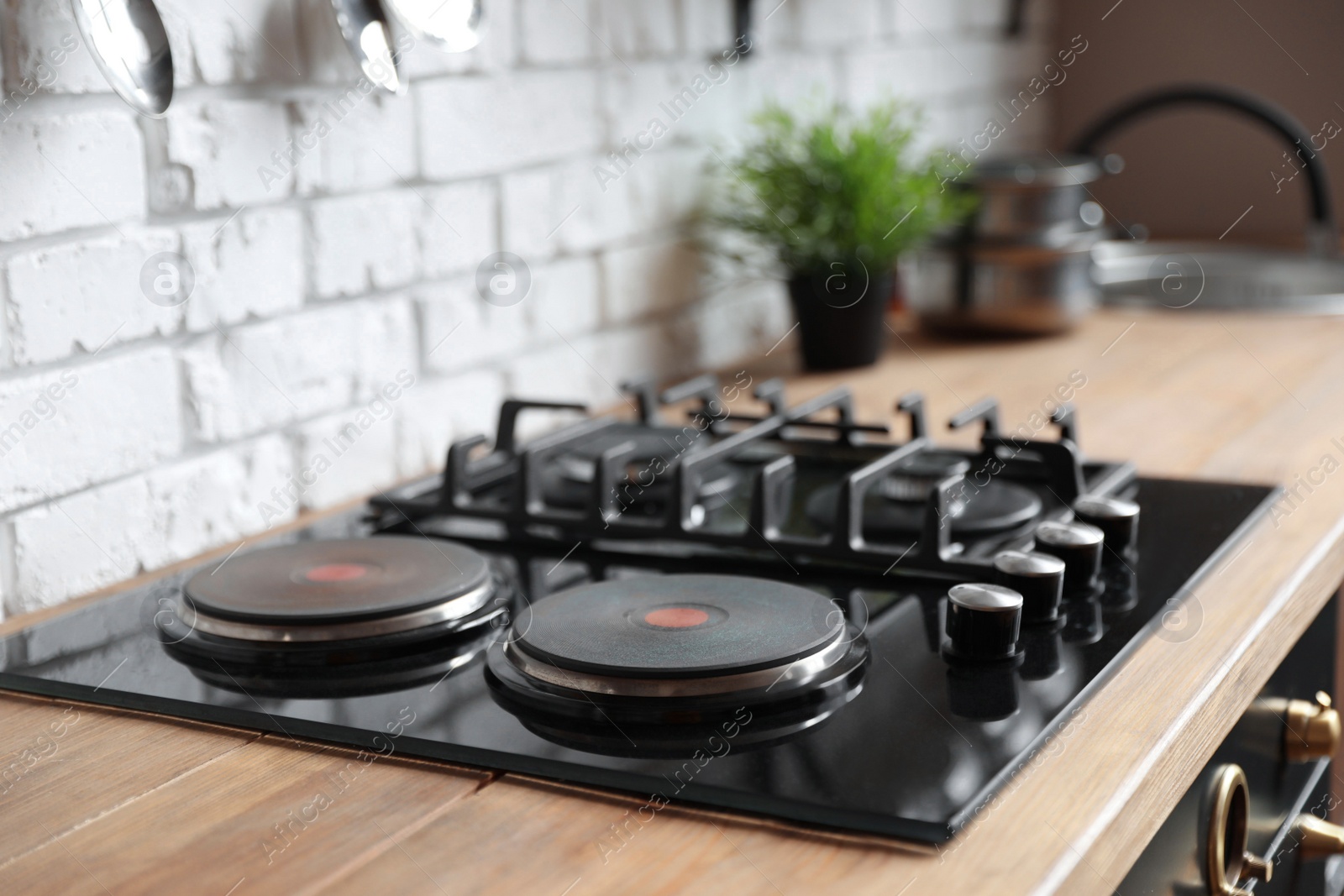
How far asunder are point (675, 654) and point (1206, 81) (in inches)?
89.3

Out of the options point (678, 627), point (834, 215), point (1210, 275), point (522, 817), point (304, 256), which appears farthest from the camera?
point (1210, 275)

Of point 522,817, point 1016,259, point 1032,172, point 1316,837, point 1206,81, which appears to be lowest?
point 1316,837

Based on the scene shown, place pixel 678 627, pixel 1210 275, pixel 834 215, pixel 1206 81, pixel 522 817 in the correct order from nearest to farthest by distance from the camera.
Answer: pixel 522 817 → pixel 678 627 → pixel 834 215 → pixel 1210 275 → pixel 1206 81

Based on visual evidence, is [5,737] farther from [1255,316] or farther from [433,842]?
[1255,316]

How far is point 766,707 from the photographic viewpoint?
716mm

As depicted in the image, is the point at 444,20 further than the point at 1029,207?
No

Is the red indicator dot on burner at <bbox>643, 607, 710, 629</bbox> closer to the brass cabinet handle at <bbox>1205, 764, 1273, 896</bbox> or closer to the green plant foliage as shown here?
the brass cabinet handle at <bbox>1205, 764, 1273, 896</bbox>

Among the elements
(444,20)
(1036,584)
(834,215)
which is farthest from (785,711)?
(834,215)

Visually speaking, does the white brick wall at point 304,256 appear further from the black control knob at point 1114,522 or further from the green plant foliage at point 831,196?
the black control knob at point 1114,522

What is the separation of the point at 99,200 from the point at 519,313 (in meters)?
0.50

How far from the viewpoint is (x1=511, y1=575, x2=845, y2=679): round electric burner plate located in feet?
2.36

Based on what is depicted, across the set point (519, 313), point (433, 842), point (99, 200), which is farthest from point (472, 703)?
point (519, 313)

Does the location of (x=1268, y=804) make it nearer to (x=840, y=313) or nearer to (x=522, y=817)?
(x=522, y=817)

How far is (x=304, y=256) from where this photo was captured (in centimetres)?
115
